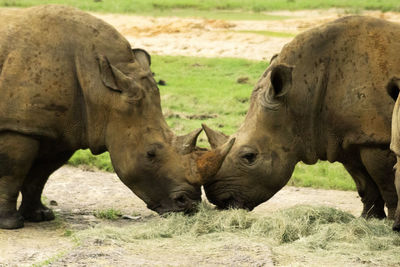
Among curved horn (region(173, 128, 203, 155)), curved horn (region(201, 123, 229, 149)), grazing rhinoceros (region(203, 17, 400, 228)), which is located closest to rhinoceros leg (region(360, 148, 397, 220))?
grazing rhinoceros (region(203, 17, 400, 228))

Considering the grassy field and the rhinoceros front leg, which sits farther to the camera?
the grassy field

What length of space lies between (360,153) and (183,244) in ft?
6.29

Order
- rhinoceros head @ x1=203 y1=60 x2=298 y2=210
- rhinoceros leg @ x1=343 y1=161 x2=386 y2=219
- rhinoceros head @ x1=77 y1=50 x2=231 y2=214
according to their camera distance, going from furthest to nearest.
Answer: rhinoceros leg @ x1=343 y1=161 x2=386 y2=219, rhinoceros head @ x1=203 y1=60 x2=298 y2=210, rhinoceros head @ x1=77 y1=50 x2=231 y2=214

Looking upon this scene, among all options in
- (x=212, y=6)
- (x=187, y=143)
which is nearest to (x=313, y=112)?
(x=187, y=143)

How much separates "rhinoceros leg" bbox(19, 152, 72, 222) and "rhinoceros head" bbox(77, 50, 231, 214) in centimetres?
58

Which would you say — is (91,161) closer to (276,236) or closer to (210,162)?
(210,162)

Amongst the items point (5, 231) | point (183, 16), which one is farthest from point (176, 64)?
point (5, 231)

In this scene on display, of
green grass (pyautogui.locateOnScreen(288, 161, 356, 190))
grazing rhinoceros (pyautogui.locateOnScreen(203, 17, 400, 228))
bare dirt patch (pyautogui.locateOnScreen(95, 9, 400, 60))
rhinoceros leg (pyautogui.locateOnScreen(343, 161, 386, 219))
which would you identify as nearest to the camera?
grazing rhinoceros (pyautogui.locateOnScreen(203, 17, 400, 228))

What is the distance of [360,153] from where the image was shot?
8.66m

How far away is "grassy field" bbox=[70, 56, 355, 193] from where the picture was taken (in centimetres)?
1187

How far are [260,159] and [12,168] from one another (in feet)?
7.32

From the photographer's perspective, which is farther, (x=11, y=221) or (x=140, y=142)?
(x=140, y=142)

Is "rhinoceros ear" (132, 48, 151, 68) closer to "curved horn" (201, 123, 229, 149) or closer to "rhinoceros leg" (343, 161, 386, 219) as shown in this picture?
"curved horn" (201, 123, 229, 149)

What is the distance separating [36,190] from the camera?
9031 mm
